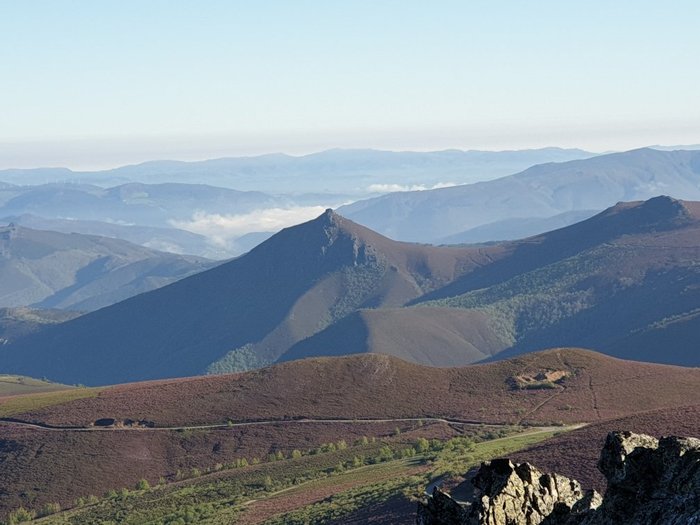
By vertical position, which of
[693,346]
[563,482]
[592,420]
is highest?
[563,482]

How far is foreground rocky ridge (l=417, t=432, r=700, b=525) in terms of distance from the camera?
20.3 meters

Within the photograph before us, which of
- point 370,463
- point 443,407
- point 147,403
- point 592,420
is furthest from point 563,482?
point 147,403

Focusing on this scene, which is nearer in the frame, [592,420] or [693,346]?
[592,420]

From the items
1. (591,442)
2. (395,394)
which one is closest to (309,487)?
(591,442)

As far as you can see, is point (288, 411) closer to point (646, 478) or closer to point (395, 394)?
point (395, 394)

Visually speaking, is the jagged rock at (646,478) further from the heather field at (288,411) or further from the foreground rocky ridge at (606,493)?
the heather field at (288,411)

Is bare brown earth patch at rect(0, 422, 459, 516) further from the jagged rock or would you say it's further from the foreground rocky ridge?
the jagged rock

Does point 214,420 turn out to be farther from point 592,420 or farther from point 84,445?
point 592,420

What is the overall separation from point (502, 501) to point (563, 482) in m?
2.59

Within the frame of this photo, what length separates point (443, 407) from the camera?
10488cm

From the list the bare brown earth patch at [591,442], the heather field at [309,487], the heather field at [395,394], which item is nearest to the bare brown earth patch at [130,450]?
the heather field at [309,487]

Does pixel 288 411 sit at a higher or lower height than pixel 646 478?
lower

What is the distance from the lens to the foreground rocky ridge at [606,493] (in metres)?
Answer: 20.3

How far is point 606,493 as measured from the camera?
21766 mm
